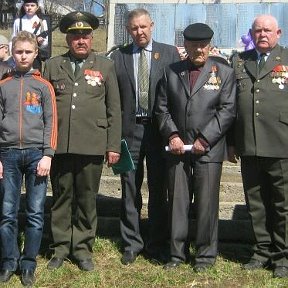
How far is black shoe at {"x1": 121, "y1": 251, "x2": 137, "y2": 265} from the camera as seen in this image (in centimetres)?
534

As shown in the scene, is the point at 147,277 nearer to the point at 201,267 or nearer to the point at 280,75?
the point at 201,267

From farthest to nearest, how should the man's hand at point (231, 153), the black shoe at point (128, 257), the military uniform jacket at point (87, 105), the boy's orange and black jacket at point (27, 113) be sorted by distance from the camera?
the black shoe at point (128, 257) < the man's hand at point (231, 153) < the military uniform jacket at point (87, 105) < the boy's orange and black jacket at point (27, 113)

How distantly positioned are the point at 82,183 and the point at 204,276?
1.31 metres

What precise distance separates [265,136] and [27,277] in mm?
2287

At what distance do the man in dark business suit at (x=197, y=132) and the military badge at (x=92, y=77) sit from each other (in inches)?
21.3

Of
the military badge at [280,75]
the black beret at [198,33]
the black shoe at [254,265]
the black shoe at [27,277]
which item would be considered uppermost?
the black beret at [198,33]

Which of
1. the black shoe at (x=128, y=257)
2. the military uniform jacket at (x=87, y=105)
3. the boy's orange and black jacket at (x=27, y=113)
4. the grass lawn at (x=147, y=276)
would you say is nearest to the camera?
the boy's orange and black jacket at (x=27, y=113)

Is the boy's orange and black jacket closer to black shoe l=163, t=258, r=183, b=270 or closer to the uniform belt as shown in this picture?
the uniform belt

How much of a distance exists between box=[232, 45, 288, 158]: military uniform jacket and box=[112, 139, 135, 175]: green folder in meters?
0.99

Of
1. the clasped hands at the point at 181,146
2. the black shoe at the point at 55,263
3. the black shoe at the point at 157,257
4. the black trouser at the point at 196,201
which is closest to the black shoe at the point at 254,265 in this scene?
the black trouser at the point at 196,201

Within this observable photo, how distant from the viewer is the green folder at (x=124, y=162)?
528 centimetres

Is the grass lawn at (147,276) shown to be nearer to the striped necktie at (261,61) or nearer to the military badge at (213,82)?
the military badge at (213,82)

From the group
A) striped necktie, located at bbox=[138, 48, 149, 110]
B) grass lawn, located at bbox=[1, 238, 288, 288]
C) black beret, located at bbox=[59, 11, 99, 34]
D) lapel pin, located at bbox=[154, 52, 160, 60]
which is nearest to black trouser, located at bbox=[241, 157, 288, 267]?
grass lawn, located at bbox=[1, 238, 288, 288]

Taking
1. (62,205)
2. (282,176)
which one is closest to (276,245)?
(282,176)
